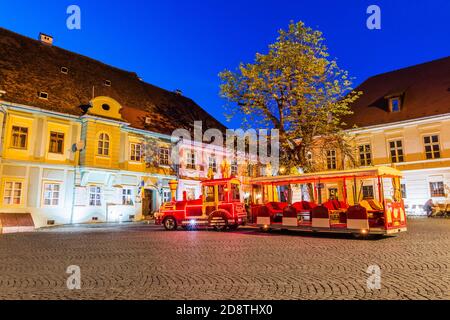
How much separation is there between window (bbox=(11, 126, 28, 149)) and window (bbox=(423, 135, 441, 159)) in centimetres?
3043

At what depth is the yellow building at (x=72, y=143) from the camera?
1978cm

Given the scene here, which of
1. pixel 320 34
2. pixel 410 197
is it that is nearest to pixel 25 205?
pixel 320 34

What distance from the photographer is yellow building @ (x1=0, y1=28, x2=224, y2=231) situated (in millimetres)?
19781

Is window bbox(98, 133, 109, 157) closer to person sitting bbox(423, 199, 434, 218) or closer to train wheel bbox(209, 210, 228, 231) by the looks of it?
train wheel bbox(209, 210, 228, 231)

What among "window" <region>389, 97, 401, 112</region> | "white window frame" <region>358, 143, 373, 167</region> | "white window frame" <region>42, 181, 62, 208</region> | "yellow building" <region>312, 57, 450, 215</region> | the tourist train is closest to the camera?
the tourist train

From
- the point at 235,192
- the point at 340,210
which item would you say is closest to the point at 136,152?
the point at 235,192

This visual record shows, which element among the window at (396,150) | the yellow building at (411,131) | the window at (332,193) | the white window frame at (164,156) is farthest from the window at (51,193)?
the window at (396,150)

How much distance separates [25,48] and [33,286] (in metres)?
24.1

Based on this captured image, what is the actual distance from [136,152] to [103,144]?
3243 mm

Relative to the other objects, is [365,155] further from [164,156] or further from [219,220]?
[219,220]

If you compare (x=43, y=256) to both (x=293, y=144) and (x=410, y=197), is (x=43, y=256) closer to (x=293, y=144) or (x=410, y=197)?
Answer: (x=293, y=144)

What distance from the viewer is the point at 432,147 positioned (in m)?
27.3

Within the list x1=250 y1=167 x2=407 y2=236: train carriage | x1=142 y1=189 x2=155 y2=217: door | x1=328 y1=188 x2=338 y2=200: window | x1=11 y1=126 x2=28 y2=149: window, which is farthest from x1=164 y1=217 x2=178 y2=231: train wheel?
x1=328 y1=188 x2=338 y2=200: window

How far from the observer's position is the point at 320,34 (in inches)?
794
